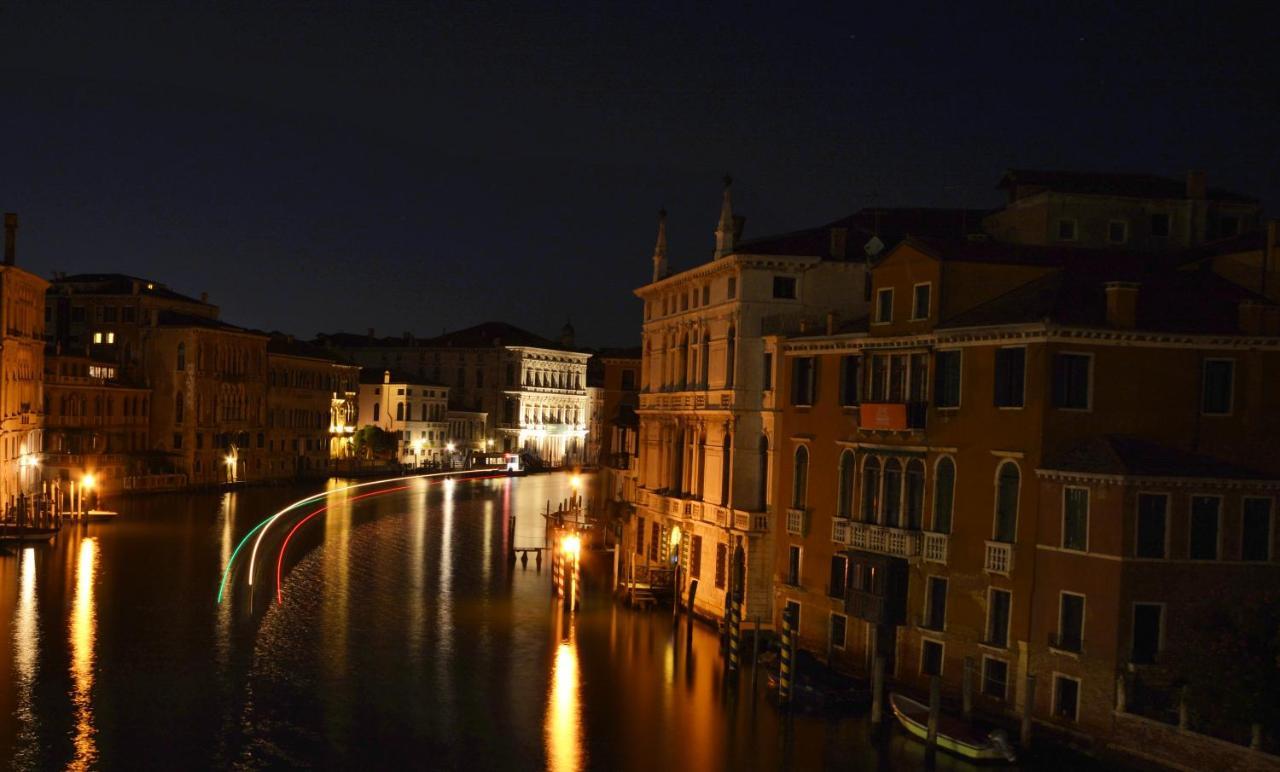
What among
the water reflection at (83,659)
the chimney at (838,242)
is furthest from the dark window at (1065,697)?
the water reflection at (83,659)

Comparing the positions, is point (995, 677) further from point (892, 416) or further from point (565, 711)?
point (565, 711)

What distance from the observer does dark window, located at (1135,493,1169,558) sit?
19.7 metres

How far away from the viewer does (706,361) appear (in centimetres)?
3189

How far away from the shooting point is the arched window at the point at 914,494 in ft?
76.6

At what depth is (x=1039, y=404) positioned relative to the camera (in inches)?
816

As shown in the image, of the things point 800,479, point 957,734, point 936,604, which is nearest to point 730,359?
point 800,479

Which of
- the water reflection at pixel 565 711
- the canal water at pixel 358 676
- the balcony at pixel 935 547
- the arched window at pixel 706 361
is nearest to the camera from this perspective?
the water reflection at pixel 565 711

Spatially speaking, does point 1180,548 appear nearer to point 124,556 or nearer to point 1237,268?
point 1237,268

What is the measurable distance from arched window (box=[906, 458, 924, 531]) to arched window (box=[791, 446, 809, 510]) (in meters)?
3.60

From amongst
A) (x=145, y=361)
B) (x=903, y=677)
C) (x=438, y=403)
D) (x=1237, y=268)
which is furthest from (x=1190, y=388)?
(x=438, y=403)

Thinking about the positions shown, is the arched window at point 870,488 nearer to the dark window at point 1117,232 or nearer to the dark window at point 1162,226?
the dark window at point 1117,232

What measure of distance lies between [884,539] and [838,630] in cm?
252

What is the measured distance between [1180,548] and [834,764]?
594 cm

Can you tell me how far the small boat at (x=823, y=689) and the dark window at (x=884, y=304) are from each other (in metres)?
6.29
